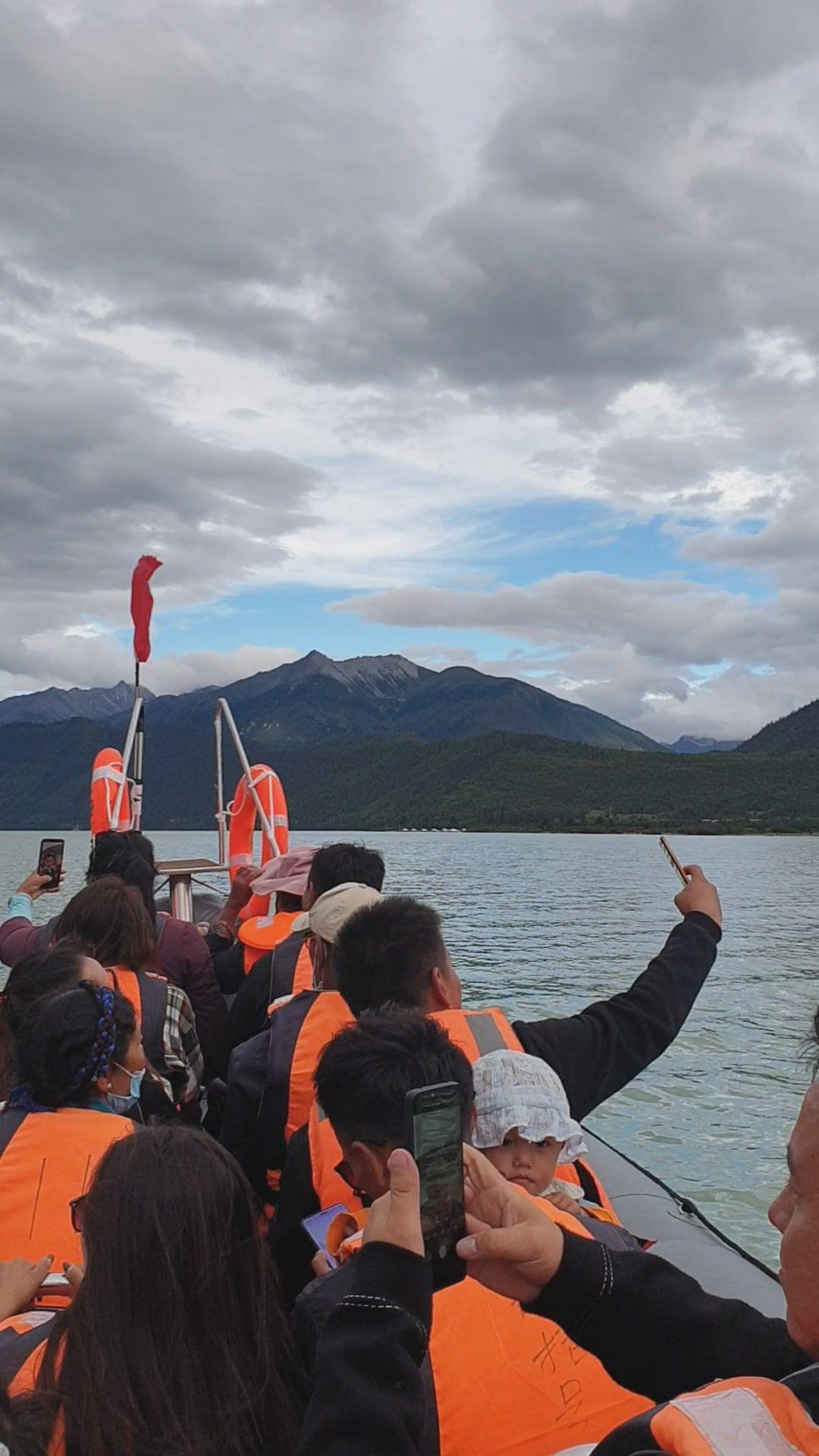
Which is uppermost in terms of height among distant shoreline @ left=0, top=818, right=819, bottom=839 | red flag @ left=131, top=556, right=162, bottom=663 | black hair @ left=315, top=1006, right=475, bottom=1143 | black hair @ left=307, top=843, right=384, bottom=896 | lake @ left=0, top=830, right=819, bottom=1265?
red flag @ left=131, top=556, right=162, bottom=663

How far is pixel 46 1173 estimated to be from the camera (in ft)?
6.11

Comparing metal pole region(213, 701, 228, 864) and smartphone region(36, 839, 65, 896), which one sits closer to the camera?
smartphone region(36, 839, 65, 896)

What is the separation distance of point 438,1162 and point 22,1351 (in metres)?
0.70

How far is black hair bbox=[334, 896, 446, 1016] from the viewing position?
2.16m

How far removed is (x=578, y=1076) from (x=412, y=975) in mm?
438

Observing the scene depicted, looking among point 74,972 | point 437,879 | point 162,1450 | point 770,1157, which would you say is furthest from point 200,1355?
point 437,879

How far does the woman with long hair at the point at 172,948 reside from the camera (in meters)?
3.81

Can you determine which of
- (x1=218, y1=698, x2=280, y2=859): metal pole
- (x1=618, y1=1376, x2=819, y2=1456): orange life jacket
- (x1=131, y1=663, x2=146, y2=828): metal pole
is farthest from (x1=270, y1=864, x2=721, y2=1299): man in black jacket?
(x1=131, y1=663, x2=146, y2=828): metal pole

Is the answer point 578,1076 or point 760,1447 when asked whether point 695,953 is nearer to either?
point 578,1076

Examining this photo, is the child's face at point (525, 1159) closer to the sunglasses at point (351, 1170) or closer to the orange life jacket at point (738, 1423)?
the sunglasses at point (351, 1170)

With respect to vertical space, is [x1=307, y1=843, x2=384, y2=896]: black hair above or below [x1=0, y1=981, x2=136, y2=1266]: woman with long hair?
above

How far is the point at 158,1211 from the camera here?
1303 mm

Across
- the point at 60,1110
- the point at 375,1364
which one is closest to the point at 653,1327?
the point at 375,1364

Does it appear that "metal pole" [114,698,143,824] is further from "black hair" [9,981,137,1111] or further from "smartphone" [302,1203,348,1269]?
"smartphone" [302,1203,348,1269]
